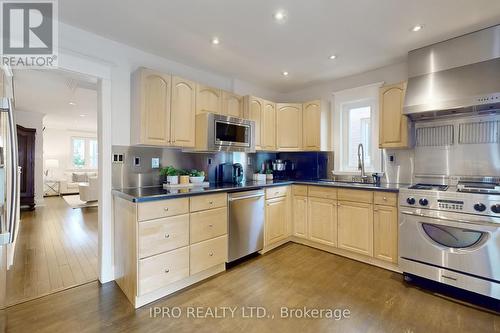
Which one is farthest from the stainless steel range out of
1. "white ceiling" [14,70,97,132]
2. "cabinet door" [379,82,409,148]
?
"white ceiling" [14,70,97,132]

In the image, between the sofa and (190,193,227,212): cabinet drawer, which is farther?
the sofa

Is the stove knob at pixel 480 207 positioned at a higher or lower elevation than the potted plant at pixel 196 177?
lower

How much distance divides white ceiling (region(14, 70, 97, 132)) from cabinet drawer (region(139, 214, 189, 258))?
1.61 meters

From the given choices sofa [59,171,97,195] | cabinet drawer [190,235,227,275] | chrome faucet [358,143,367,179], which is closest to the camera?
cabinet drawer [190,235,227,275]

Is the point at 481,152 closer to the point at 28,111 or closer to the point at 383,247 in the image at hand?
the point at 383,247

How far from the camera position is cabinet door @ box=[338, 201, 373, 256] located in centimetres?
277

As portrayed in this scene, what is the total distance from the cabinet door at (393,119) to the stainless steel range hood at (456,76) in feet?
0.40

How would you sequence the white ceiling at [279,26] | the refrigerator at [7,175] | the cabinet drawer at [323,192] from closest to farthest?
the refrigerator at [7,175] → the white ceiling at [279,26] → the cabinet drawer at [323,192]

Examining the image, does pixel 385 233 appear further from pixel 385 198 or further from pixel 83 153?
Answer: pixel 83 153

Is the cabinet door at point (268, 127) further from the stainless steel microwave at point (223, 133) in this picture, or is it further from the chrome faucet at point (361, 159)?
the chrome faucet at point (361, 159)

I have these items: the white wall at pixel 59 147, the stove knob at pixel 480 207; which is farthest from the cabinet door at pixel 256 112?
the white wall at pixel 59 147

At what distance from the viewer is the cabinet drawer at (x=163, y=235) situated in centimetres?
201

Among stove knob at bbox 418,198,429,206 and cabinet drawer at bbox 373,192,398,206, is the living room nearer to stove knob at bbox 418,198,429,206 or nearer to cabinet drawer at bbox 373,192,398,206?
cabinet drawer at bbox 373,192,398,206

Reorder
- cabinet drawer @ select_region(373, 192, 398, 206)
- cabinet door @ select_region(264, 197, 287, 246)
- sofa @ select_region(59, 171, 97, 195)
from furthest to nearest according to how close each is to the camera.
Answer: sofa @ select_region(59, 171, 97, 195) < cabinet door @ select_region(264, 197, 287, 246) < cabinet drawer @ select_region(373, 192, 398, 206)
